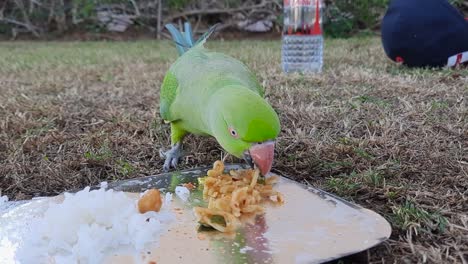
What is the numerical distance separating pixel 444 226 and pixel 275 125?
0.48 m

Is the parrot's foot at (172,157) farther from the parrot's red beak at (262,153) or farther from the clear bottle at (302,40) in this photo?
the clear bottle at (302,40)

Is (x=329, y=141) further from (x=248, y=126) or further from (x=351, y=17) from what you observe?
(x=351, y=17)

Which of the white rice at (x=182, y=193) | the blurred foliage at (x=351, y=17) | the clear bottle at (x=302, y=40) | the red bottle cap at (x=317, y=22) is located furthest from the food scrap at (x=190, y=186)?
the blurred foliage at (x=351, y=17)

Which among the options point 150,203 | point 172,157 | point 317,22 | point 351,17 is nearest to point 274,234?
point 150,203

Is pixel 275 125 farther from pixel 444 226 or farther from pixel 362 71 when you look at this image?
pixel 362 71

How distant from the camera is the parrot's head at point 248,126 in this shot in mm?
1357

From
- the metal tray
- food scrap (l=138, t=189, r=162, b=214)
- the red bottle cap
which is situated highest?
the red bottle cap

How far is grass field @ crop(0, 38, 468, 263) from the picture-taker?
1498 millimetres

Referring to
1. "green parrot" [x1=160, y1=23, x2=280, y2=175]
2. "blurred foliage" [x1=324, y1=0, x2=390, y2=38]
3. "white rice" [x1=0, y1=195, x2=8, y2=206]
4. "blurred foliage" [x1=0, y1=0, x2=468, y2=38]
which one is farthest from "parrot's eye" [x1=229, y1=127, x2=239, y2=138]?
"blurred foliage" [x1=0, y1=0, x2=468, y2=38]

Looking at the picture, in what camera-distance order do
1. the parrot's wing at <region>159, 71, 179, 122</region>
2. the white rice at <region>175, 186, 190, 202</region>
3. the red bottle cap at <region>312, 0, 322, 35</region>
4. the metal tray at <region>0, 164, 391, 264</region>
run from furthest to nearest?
the red bottle cap at <region>312, 0, 322, 35</region>
the parrot's wing at <region>159, 71, 179, 122</region>
the white rice at <region>175, 186, 190, 202</region>
the metal tray at <region>0, 164, 391, 264</region>

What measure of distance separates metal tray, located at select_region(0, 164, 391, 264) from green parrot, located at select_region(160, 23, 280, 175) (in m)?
0.16

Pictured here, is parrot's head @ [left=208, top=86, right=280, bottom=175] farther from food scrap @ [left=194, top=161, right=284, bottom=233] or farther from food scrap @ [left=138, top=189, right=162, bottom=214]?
food scrap @ [left=138, top=189, right=162, bottom=214]

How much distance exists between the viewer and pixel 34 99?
2775 mm

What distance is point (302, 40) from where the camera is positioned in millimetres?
3654
